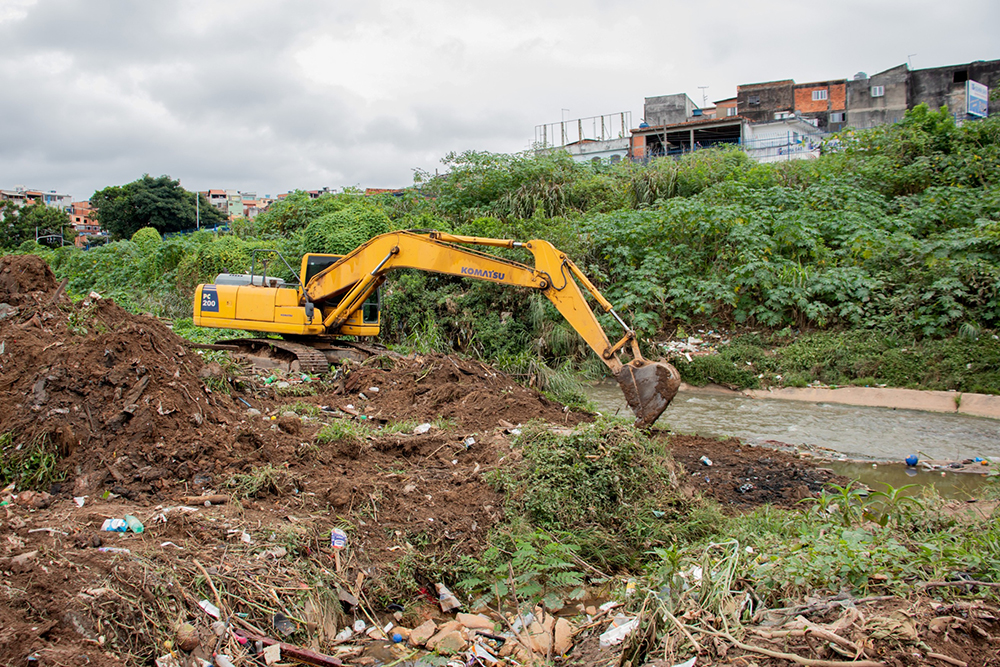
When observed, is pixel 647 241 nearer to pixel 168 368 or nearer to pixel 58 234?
pixel 168 368

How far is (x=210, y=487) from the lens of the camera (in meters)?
5.34

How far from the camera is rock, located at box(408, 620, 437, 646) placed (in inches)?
158

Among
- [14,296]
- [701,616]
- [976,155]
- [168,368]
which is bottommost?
[701,616]

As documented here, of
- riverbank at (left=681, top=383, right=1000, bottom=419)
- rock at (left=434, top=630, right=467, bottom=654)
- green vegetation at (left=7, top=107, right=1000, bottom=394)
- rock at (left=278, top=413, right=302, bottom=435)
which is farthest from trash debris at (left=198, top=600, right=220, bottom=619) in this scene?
riverbank at (left=681, top=383, right=1000, bottom=419)

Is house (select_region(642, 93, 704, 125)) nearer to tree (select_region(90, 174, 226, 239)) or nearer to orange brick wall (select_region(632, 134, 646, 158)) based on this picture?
orange brick wall (select_region(632, 134, 646, 158))

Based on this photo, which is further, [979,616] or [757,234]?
[757,234]

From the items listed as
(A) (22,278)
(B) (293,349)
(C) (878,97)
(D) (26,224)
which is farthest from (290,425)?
(C) (878,97)

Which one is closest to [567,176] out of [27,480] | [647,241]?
[647,241]

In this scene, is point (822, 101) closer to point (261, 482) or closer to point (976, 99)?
point (976, 99)

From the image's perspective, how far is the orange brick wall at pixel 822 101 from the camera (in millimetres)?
43562

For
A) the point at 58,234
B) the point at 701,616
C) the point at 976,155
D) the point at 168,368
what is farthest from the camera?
the point at 58,234

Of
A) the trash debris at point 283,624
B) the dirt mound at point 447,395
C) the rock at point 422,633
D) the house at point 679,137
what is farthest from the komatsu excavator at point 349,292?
the house at point 679,137

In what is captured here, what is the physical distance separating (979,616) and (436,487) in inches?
157

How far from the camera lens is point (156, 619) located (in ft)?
11.7
